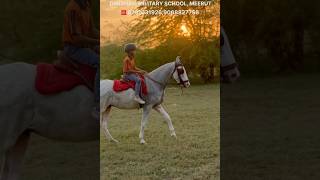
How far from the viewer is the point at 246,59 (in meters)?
3.89

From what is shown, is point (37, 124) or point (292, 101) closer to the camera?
point (37, 124)

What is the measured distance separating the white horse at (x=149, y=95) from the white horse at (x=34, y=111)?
0.41 feet

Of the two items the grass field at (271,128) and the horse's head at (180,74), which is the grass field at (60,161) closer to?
the horse's head at (180,74)

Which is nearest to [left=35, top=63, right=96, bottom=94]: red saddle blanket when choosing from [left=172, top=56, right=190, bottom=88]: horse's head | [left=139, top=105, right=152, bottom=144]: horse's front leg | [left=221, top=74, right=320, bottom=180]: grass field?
[left=139, top=105, right=152, bottom=144]: horse's front leg

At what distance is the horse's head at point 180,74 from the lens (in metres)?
3.55

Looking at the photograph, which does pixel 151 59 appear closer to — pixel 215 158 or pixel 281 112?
pixel 215 158

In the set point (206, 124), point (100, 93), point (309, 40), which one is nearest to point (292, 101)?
point (309, 40)

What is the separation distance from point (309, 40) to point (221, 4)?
77cm

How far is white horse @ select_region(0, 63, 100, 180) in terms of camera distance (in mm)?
3609

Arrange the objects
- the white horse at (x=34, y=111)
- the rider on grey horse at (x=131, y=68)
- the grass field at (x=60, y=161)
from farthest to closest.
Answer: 1. the grass field at (x=60, y=161)
2. the white horse at (x=34, y=111)
3. the rider on grey horse at (x=131, y=68)

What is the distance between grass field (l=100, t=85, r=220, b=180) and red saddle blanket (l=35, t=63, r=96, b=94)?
0.30m

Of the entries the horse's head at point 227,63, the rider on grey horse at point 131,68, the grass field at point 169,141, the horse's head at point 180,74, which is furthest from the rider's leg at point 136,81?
the horse's head at point 227,63

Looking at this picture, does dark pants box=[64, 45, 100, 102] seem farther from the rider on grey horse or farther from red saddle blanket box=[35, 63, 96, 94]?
the rider on grey horse

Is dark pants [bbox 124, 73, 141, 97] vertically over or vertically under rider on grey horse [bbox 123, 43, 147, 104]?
under
